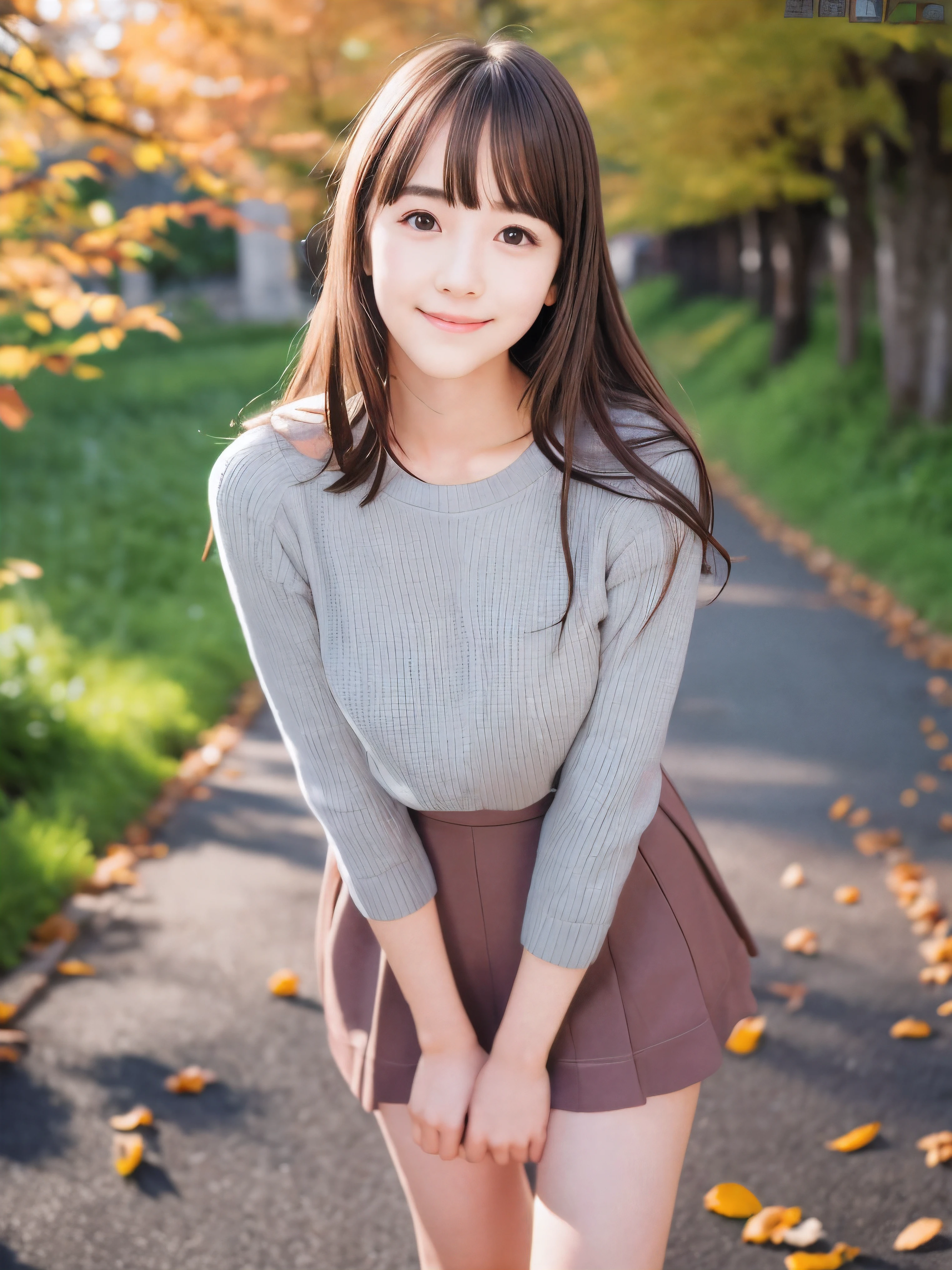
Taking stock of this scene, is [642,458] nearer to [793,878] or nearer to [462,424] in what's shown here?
[462,424]

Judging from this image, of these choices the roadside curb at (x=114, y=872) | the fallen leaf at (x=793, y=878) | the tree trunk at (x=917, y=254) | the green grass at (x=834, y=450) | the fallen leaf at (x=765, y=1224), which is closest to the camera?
the fallen leaf at (x=765, y=1224)

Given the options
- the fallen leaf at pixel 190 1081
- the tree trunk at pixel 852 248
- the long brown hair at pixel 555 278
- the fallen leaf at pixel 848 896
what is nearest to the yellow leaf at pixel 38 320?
the fallen leaf at pixel 190 1081

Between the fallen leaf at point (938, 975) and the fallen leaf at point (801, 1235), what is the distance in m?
1.10

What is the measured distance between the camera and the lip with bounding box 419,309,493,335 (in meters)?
1.50

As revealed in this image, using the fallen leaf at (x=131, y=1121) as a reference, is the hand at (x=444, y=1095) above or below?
above

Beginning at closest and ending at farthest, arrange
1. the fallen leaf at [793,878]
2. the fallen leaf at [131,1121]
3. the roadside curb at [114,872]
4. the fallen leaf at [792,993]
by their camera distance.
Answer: the fallen leaf at [131,1121]
the fallen leaf at [792,993]
the roadside curb at [114,872]
the fallen leaf at [793,878]

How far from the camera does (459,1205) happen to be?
1782mm

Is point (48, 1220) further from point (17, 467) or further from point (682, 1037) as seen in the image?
point (17, 467)

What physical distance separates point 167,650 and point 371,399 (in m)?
5.03

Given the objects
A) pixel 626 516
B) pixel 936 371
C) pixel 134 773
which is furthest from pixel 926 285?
pixel 626 516

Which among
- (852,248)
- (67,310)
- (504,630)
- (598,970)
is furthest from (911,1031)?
(852,248)

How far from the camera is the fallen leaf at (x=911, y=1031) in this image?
3209 millimetres

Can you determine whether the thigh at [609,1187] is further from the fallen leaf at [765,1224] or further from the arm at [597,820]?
the fallen leaf at [765,1224]

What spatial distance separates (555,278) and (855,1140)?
222 cm
